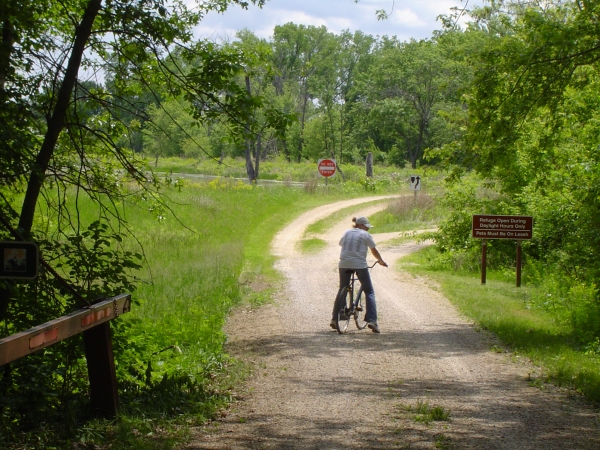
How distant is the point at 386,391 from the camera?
27.3 feet

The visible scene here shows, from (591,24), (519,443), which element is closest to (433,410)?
(519,443)

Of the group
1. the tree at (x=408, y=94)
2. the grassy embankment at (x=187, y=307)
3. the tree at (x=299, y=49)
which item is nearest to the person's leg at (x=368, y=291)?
the grassy embankment at (x=187, y=307)

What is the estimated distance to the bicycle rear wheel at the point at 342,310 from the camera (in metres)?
12.1

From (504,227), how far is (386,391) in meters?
9.70

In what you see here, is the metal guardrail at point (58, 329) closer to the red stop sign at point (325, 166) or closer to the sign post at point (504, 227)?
the sign post at point (504, 227)

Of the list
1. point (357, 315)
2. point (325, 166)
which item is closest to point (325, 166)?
point (325, 166)

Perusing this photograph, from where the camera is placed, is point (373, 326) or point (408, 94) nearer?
point (373, 326)

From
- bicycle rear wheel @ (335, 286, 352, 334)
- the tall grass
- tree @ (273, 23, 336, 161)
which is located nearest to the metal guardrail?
the tall grass

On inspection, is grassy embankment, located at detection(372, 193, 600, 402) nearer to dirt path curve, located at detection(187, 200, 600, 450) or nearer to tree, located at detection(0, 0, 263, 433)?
dirt path curve, located at detection(187, 200, 600, 450)

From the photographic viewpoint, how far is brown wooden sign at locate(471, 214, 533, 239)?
17.0m

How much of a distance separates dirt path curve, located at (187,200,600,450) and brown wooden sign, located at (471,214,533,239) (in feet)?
9.19

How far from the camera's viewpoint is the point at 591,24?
11.5 m

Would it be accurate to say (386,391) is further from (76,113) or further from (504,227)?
(504,227)

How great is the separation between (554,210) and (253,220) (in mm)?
17376
